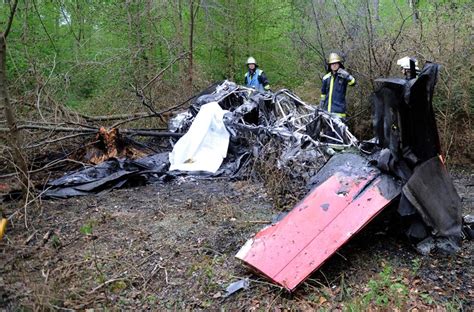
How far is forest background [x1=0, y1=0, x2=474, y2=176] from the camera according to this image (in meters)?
6.38

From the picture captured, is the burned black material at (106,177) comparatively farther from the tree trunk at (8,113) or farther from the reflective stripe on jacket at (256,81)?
the reflective stripe on jacket at (256,81)

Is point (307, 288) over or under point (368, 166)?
under

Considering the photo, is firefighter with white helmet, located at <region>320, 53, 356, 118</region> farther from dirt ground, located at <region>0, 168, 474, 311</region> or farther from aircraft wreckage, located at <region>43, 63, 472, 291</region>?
dirt ground, located at <region>0, 168, 474, 311</region>

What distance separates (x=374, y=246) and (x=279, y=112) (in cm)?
357

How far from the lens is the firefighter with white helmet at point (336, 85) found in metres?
6.65

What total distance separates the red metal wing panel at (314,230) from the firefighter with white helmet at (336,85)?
3270mm

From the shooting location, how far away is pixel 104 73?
1012 cm

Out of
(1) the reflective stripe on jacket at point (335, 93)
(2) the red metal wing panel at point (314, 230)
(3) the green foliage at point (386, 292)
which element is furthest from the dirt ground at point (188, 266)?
(1) the reflective stripe on jacket at point (335, 93)

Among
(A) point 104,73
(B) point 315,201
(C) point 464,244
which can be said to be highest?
(A) point 104,73

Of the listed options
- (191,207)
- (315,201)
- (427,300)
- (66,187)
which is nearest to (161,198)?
(191,207)

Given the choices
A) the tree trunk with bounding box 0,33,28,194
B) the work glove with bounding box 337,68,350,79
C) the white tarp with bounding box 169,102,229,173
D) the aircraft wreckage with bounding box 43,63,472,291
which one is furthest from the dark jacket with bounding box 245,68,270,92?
the tree trunk with bounding box 0,33,28,194

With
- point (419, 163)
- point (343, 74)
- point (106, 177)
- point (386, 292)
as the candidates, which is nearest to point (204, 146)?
point (106, 177)

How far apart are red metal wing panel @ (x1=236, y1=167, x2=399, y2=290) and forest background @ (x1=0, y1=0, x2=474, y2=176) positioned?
3123 millimetres

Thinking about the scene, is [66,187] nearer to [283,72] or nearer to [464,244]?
[464,244]
